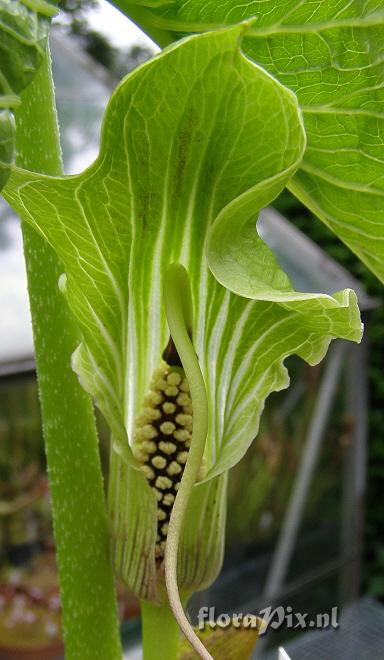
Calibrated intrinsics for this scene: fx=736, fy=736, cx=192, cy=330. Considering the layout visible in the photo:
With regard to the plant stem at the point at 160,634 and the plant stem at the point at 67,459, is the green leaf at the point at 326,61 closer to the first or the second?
the plant stem at the point at 67,459

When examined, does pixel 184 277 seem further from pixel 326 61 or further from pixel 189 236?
pixel 326 61

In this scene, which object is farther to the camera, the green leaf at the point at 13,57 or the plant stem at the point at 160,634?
the plant stem at the point at 160,634

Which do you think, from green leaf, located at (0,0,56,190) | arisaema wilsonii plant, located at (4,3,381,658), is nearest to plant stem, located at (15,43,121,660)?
arisaema wilsonii plant, located at (4,3,381,658)

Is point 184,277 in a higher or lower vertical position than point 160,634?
higher

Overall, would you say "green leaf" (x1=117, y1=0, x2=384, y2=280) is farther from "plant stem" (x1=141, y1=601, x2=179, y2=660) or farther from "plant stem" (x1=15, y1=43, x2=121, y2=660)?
"plant stem" (x1=141, y1=601, x2=179, y2=660)

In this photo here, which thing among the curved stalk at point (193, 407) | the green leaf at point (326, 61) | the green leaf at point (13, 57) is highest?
the green leaf at point (326, 61)

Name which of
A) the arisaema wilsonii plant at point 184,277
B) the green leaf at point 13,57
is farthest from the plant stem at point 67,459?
the green leaf at point 13,57

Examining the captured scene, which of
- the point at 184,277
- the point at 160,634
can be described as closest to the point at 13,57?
the point at 184,277
